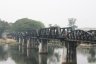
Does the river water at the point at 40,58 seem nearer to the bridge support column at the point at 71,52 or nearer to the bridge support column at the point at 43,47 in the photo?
the bridge support column at the point at 71,52

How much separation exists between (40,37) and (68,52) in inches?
1069

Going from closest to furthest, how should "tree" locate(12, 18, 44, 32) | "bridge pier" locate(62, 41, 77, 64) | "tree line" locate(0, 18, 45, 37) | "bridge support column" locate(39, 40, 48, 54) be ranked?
"bridge pier" locate(62, 41, 77, 64) → "bridge support column" locate(39, 40, 48, 54) → "tree" locate(12, 18, 44, 32) → "tree line" locate(0, 18, 45, 37)

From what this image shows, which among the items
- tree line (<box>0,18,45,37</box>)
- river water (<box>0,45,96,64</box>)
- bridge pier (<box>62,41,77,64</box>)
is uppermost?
tree line (<box>0,18,45,37</box>)

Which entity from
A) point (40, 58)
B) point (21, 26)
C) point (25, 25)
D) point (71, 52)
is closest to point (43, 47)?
point (40, 58)

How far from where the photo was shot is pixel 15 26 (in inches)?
6929

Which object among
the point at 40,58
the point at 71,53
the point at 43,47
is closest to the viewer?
the point at 71,53

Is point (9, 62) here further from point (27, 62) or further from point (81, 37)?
point (81, 37)

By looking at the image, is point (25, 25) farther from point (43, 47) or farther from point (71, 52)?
point (71, 52)

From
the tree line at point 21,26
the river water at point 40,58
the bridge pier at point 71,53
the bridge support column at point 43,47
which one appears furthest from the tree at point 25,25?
the bridge pier at point 71,53

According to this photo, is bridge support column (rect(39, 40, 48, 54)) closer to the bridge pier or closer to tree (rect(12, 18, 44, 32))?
the bridge pier

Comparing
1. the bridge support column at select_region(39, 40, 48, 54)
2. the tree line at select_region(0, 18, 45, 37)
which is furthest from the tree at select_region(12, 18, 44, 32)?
the bridge support column at select_region(39, 40, 48, 54)

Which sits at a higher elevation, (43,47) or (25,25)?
(25,25)

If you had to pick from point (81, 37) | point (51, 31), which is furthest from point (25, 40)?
point (81, 37)

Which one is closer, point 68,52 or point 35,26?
point 68,52
